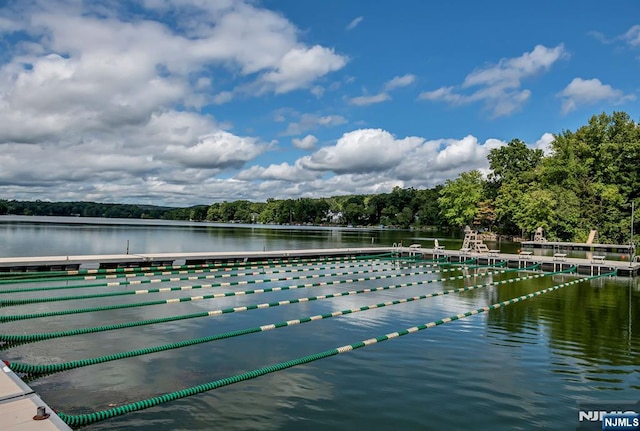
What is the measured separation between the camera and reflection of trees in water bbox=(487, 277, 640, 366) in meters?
8.46

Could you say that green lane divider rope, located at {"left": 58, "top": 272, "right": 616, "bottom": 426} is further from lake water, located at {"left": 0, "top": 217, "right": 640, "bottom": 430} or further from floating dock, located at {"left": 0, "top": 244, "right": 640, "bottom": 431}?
floating dock, located at {"left": 0, "top": 244, "right": 640, "bottom": 431}

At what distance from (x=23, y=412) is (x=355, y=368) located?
14.2 feet

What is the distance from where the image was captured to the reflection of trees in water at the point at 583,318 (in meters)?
8.46

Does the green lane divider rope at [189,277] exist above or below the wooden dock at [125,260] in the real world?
below

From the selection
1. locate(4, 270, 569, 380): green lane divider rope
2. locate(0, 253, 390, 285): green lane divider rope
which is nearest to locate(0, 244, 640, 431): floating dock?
locate(0, 253, 390, 285): green lane divider rope

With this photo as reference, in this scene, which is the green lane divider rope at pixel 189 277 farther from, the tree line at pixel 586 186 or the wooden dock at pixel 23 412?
the tree line at pixel 586 186

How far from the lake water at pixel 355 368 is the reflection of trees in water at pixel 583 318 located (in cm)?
6

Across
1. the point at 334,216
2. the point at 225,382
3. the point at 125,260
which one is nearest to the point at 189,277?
the point at 125,260

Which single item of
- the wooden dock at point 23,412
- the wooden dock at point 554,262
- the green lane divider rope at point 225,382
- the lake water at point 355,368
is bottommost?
the lake water at point 355,368

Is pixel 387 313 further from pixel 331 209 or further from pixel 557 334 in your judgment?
pixel 331 209

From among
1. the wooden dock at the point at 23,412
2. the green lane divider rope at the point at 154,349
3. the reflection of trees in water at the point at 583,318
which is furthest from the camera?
the reflection of trees in water at the point at 583,318

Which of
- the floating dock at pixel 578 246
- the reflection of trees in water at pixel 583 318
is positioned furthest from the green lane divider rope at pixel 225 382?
the floating dock at pixel 578 246

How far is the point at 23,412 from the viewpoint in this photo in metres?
4.09

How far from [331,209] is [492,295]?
11942 centimetres
